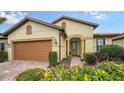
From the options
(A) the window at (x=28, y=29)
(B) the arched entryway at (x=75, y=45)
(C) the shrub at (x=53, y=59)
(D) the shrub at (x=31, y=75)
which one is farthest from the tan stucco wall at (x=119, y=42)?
(A) the window at (x=28, y=29)

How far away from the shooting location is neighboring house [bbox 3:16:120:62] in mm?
7332

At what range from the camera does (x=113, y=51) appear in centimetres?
727

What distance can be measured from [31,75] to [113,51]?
229 cm

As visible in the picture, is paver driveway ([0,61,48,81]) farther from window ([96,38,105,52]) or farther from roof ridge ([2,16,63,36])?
window ([96,38,105,52])

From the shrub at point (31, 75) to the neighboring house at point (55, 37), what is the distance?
1.14 ft

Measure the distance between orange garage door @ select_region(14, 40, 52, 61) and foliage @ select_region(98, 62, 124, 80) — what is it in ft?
5.07

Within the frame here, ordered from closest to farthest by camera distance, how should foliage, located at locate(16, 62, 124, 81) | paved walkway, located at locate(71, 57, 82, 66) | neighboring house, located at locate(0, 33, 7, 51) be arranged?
foliage, located at locate(16, 62, 124, 81), paved walkway, located at locate(71, 57, 82, 66), neighboring house, located at locate(0, 33, 7, 51)

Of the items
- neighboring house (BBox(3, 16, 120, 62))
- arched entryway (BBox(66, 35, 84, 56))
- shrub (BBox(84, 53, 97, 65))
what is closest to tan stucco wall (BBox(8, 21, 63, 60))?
neighboring house (BBox(3, 16, 120, 62))

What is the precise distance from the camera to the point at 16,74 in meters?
7.50

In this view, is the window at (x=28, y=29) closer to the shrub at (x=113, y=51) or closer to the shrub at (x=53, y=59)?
the shrub at (x=53, y=59)

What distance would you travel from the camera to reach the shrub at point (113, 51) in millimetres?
7285
